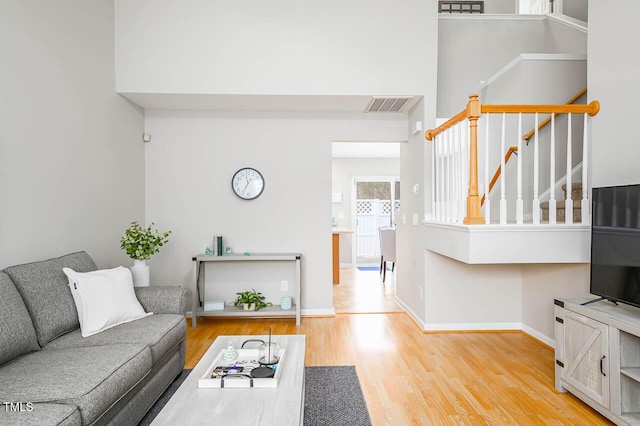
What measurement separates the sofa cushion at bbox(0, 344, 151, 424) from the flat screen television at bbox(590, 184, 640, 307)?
106 inches

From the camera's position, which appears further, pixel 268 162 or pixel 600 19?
pixel 268 162

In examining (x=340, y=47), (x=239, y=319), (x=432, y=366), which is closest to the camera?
(x=432, y=366)

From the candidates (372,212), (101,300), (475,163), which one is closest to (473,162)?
(475,163)

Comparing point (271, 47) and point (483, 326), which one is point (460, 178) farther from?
point (271, 47)

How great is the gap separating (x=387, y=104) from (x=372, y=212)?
4.93m

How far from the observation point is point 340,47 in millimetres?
3873

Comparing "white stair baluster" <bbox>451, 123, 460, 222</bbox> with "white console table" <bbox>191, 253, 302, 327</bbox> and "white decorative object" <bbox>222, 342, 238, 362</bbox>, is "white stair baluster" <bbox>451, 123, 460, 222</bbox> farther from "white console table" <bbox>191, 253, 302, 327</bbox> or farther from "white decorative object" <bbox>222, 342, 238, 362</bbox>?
"white decorative object" <bbox>222, 342, 238, 362</bbox>

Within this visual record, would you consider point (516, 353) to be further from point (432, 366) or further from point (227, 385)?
point (227, 385)

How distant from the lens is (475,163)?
2834mm

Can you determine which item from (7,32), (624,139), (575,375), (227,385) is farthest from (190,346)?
(624,139)

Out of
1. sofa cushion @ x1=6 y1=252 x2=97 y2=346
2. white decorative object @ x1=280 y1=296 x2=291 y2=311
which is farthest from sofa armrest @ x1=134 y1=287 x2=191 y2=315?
white decorative object @ x1=280 y1=296 x2=291 y2=311

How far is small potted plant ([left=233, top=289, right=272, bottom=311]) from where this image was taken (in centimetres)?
429

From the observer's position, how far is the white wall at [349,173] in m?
8.81

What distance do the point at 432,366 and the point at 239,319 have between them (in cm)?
227
